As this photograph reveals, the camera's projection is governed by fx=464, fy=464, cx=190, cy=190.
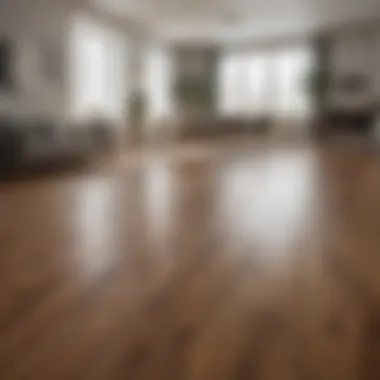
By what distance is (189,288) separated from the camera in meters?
1.46

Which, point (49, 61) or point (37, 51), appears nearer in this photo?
point (37, 51)

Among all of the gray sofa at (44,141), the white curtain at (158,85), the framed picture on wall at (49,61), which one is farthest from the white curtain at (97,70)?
the gray sofa at (44,141)

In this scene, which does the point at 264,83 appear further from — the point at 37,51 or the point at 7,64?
the point at 7,64

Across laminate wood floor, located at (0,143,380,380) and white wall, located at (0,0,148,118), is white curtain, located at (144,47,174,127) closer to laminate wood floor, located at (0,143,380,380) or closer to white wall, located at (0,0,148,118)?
white wall, located at (0,0,148,118)

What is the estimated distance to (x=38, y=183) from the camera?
157 inches

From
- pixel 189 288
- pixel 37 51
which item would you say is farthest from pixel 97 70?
pixel 189 288

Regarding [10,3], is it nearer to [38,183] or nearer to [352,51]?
[38,183]

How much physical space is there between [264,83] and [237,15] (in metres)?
3.08

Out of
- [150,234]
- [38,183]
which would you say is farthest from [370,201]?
[38,183]

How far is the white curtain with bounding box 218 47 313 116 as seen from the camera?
11.3 m

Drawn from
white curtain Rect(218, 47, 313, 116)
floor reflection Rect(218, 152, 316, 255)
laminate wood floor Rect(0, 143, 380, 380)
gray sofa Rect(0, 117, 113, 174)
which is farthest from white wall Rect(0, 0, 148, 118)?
white curtain Rect(218, 47, 313, 116)

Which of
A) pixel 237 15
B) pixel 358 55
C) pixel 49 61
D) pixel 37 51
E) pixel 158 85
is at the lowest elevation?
pixel 158 85

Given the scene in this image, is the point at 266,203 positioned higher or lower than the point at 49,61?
lower

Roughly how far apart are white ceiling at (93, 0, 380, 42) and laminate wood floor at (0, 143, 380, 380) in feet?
19.0
